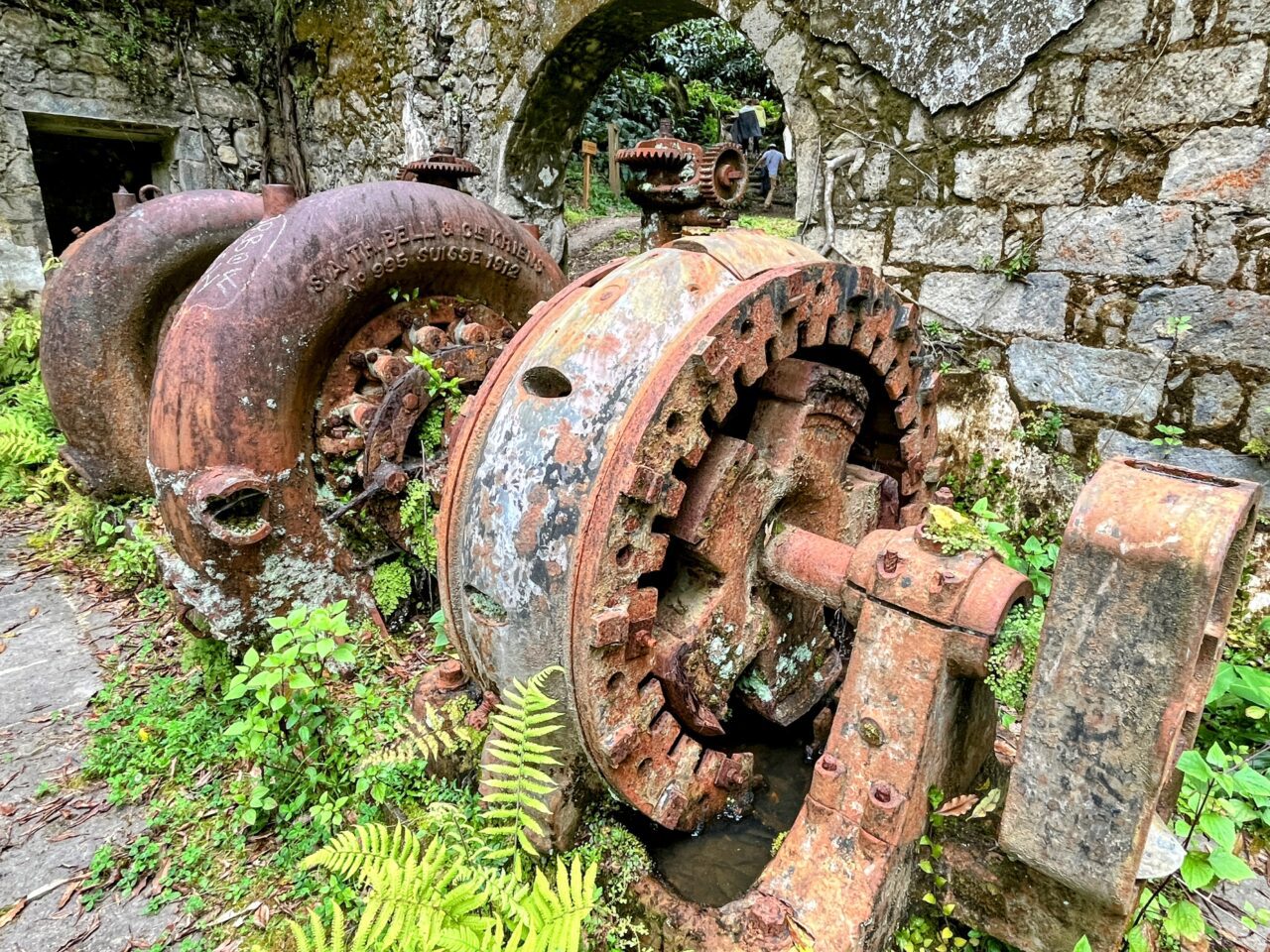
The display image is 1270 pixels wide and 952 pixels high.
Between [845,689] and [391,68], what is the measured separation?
639cm

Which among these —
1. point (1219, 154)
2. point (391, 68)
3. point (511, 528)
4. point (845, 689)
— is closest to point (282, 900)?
point (511, 528)

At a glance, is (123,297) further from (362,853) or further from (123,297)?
(362,853)

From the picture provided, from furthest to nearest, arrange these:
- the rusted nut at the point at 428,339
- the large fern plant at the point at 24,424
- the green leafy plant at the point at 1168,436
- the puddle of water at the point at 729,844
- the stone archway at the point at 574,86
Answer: the large fern plant at the point at 24,424 < the stone archway at the point at 574,86 < the green leafy plant at the point at 1168,436 < the rusted nut at the point at 428,339 < the puddle of water at the point at 729,844

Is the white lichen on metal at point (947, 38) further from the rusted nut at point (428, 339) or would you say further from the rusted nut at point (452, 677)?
the rusted nut at point (452, 677)

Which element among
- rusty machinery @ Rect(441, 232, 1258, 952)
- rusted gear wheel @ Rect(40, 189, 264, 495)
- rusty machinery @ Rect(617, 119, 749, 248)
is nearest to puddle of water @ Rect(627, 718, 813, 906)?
rusty machinery @ Rect(441, 232, 1258, 952)

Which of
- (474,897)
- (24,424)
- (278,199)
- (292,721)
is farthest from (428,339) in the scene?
(24,424)

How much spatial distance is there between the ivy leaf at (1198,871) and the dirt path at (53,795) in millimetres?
2462

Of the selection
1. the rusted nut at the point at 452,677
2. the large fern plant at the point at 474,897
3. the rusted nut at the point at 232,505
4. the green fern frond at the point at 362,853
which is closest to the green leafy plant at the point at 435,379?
the rusted nut at the point at 232,505

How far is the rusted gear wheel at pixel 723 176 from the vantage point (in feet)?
8.96

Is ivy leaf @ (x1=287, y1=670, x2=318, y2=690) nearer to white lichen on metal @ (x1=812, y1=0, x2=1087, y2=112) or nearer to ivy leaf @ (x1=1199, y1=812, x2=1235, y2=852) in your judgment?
ivy leaf @ (x1=1199, y1=812, x2=1235, y2=852)

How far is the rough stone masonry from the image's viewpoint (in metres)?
2.68

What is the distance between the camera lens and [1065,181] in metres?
3.03

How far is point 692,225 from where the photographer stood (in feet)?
9.50

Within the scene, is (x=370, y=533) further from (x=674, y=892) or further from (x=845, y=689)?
(x=845, y=689)
